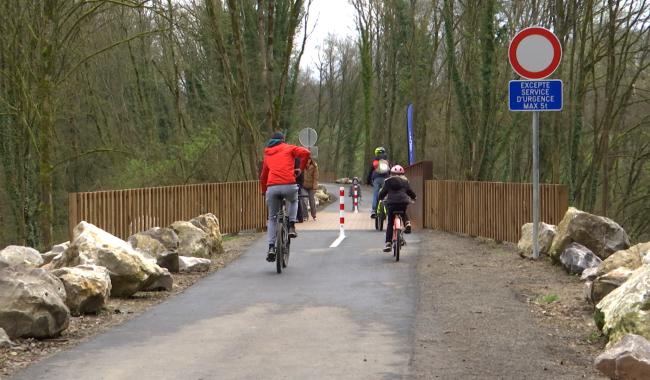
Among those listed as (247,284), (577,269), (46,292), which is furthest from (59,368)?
(577,269)

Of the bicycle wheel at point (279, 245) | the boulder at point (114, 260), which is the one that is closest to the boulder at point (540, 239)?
the bicycle wheel at point (279, 245)

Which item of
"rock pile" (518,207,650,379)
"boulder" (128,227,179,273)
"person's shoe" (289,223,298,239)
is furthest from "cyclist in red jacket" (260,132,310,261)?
"rock pile" (518,207,650,379)

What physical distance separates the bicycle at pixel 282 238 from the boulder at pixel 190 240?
73.0 inches

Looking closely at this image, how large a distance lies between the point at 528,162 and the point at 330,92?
4582 centimetres

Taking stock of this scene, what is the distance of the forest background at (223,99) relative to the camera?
804 inches

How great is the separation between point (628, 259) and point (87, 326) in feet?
18.6

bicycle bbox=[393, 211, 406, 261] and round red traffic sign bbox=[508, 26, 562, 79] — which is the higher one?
round red traffic sign bbox=[508, 26, 562, 79]

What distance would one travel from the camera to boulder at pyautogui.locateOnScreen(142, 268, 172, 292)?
10109 millimetres

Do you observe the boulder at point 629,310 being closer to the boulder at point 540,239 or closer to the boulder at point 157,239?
the boulder at point 540,239

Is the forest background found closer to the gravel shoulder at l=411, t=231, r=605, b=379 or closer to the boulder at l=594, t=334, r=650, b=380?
the gravel shoulder at l=411, t=231, r=605, b=379

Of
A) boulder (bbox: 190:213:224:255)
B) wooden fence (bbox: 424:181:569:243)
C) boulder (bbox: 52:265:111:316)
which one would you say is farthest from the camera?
boulder (bbox: 190:213:224:255)

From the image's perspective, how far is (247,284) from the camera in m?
10.7

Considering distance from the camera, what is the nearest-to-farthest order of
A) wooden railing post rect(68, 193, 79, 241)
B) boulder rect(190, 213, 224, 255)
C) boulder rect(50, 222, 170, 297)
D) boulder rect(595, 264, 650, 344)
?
boulder rect(595, 264, 650, 344) < boulder rect(50, 222, 170, 297) < wooden railing post rect(68, 193, 79, 241) < boulder rect(190, 213, 224, 255)

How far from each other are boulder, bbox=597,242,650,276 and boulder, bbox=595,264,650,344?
200 centimetres
